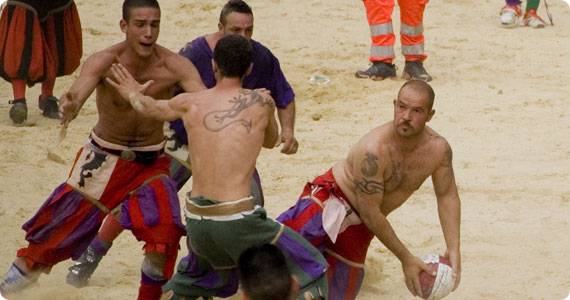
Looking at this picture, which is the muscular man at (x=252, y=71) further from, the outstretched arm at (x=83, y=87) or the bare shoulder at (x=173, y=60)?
the outstretched arm at (x=83, y=87)

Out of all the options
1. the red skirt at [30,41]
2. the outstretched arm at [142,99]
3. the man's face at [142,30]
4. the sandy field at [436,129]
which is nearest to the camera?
the outstretched arm at [142,99]

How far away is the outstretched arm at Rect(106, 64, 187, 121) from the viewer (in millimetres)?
5969

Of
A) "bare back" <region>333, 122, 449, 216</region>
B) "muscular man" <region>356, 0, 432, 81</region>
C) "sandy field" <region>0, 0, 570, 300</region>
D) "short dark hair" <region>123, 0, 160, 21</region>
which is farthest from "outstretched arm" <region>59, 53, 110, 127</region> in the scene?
"muscular man" <region>356, 0, 432, 81</region>

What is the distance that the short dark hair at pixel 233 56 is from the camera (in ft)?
19.2

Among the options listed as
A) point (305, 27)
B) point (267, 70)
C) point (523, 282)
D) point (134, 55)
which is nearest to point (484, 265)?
point (523, 282)

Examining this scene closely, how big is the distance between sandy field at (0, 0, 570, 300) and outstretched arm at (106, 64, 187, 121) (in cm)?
140

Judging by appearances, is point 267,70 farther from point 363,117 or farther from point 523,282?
point 363,117

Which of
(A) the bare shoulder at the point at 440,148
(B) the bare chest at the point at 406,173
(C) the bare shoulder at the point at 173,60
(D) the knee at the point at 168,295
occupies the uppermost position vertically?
(C) the bare shoulder at the point at 173,60

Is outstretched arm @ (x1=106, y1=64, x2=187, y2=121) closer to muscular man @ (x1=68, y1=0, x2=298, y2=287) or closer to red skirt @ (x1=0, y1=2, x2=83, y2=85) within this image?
muscular man @ (x1=68, y1=0, x2=298, y2=287)

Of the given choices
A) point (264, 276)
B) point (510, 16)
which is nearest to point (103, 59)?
point (264, 276)

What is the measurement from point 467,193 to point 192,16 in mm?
6311

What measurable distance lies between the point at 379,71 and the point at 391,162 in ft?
18.7

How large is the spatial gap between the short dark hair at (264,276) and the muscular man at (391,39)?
7.40m

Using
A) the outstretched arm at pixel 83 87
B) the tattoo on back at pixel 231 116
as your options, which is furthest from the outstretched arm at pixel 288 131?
the outstretched arm at pixel 83 87
